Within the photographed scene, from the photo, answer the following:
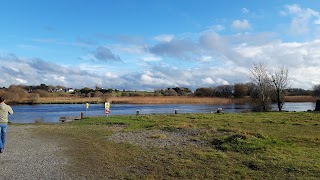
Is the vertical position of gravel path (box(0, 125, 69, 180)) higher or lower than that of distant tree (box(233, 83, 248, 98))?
lower

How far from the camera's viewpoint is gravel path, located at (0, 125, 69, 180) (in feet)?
23.5

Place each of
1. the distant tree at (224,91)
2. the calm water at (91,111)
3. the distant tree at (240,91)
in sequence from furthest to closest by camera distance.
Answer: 1. the distant tree at (224,91)
2. the distant tree at (240,91)
3. the calm water at (91,111)

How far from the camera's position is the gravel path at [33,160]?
718cm

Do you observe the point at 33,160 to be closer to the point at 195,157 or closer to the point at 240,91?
the point at 195,157

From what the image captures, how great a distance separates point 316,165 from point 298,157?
3.33 ft

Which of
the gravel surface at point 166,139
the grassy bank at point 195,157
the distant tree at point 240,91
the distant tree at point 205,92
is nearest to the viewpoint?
the grassy bank at point 195,157

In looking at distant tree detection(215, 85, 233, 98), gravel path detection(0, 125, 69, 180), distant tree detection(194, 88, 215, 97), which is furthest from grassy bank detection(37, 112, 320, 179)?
distant tree detection(194, 88, 215, 97)

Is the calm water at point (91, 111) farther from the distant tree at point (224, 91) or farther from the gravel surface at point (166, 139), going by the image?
the distant tree at point (224, 91)

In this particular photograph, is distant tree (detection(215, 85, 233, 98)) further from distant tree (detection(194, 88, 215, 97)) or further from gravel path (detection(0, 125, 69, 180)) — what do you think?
gravel path (detection(0, 125, 69, 180))

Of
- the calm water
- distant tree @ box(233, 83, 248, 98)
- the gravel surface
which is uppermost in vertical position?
distant tree @ box(233, 83, 248, 98)

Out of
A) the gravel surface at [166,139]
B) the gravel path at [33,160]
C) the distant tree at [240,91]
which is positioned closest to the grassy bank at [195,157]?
the gravel surface at [166,139]

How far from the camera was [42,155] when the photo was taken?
381 inches

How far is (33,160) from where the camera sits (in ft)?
29.1

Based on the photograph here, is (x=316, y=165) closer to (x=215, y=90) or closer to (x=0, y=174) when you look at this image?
(x=0, y=174)
